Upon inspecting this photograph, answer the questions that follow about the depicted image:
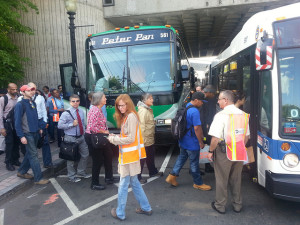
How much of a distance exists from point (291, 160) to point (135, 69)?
4.27 meters

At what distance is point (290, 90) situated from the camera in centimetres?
332

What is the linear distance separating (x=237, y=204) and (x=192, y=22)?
12674mm

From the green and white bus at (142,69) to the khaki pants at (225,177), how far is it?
8.94 feet

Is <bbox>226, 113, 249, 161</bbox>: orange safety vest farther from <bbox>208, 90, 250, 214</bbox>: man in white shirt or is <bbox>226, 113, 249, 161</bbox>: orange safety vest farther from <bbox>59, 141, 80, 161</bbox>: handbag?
<bbox>59, 141, 80, 161</bbox>: handbag

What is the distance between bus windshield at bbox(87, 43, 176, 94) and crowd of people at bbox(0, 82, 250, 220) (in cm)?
139

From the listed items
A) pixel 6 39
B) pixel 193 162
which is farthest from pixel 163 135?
pixel 6 39

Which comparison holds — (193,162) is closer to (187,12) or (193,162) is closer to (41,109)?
(41,109)

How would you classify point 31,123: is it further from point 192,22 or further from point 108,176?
point 192,22

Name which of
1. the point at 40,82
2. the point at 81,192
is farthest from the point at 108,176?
the point at 40,82

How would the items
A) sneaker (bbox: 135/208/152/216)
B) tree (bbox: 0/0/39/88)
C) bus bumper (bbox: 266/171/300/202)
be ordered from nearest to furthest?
bus bumper (bbox: 266/171/300/202) < sneaker (bbox: 135/208/152/216) < tree (bbox: 0/0/39/88)

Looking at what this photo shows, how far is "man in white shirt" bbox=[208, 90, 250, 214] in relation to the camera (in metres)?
3.48

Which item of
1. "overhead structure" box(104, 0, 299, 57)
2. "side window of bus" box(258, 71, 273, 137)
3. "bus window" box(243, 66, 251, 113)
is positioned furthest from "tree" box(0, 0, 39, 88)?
"side window of bus" box(258, 71, 273, 137)

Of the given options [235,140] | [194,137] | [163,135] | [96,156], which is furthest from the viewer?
[163,135]

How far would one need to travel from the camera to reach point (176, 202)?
4074 mm
